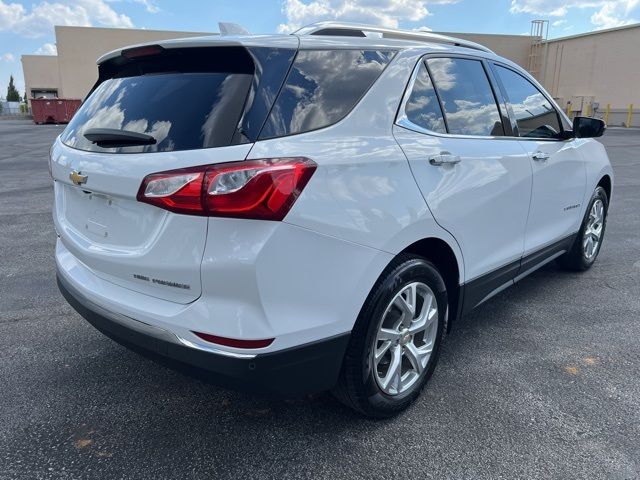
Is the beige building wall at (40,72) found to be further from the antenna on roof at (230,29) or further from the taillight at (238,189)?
the taillight at (238,189)

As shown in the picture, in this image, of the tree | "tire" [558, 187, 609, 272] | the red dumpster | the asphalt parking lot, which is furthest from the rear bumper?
the tree

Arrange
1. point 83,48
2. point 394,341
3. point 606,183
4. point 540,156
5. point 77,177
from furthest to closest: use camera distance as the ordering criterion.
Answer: point 83,48 → point 606,183 → point 540,156 → point 394,341 → point 77,177

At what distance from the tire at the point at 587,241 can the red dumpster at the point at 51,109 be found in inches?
1498

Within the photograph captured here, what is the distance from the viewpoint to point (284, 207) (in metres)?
2.00

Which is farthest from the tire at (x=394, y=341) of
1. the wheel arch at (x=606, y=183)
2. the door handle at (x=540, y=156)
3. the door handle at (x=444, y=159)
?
the wheel arch at (x=606, y=183)

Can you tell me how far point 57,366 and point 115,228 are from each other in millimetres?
1368

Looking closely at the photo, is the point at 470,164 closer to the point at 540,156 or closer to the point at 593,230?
the point at 540,156

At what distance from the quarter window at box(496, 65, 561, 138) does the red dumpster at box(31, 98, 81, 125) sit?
126 feet

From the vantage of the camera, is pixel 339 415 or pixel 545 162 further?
pixel 545 162

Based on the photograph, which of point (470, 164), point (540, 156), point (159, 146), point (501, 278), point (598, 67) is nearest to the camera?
point (159, 146)

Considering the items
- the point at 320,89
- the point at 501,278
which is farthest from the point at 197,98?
the point at 501,278

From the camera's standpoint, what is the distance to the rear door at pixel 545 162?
3.65m

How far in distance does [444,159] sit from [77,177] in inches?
70.5

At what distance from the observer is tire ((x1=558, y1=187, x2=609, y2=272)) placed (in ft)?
15.7
